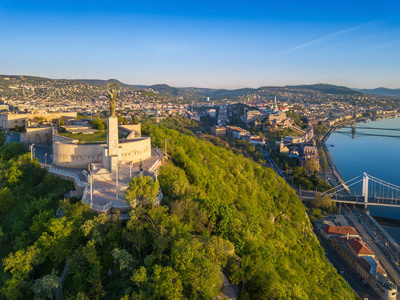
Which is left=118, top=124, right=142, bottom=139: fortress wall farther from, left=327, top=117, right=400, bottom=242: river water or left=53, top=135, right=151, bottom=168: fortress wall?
left=327, top=117, right=400, bottom=242: river water

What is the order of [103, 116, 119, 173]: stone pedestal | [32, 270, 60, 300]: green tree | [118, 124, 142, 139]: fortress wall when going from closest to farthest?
[32, 270, 60, 300]: green tree → [103, 116, 119, 173]: stone pedestal → [118, 124, 142, 139]: fortress wall

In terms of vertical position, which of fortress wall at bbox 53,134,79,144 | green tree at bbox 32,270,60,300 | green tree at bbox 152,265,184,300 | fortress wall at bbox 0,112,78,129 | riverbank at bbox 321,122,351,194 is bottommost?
riverbank at bbox 321,122,351,194

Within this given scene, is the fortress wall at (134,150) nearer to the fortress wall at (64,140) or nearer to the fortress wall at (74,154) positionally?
the fortress wall at (74,154)

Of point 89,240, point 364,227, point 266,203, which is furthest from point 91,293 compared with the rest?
point 364,227

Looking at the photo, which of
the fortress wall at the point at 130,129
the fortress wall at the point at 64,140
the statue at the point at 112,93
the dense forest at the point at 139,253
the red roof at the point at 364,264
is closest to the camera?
the dense forest at the point at 139,253

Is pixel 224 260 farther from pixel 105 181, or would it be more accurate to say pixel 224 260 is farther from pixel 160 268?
pixel 105 181

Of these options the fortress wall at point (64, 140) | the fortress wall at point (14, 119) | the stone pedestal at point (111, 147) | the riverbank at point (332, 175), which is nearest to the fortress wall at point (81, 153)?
the fortress wall at point (64, 140)

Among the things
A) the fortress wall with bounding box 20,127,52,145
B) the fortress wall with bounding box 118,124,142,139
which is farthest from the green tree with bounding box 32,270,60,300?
the fortress wall with bounding box 20,127,52,145
